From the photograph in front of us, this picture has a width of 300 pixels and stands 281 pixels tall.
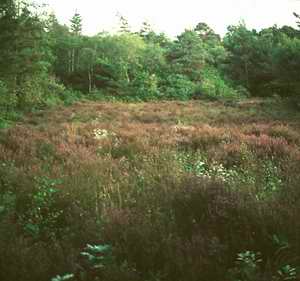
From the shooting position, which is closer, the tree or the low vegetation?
the low vegetation

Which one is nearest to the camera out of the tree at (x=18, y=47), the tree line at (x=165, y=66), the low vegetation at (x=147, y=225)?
the low vegetation at (x=147, y=225)

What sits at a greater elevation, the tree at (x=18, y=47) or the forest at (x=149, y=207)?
the tree at (x=18, y=47)

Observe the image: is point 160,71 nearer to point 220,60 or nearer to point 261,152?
point 220,60

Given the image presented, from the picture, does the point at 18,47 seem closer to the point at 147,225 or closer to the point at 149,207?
the point at 149,207

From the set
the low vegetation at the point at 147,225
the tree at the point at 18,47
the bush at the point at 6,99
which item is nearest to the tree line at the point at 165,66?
the tree at the point at 18,47

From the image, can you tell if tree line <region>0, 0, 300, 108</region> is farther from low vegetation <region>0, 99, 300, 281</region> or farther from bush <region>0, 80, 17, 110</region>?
low vegetation <region>0, 99, 300, 281</region>

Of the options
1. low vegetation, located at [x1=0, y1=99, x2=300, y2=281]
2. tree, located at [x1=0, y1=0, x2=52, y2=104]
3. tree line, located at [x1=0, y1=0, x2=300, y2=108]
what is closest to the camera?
low vegetation, located at [x1=0, y1=99, x2=300, y2=281]

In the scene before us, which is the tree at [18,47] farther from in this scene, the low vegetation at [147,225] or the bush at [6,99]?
the low vegetation at [147,225]

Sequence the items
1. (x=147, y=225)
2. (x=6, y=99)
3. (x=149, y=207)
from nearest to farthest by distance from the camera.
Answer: (x=147, y=225), (x=149, y=207), (x=6, y=99)

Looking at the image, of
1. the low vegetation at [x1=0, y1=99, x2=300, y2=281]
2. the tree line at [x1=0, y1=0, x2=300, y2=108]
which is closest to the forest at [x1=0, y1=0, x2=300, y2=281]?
the low vegetation at [x1=0, y1=99, x2=300, y2=281]

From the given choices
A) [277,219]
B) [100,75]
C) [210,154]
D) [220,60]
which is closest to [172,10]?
[220,60]

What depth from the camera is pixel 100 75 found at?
1574 inches

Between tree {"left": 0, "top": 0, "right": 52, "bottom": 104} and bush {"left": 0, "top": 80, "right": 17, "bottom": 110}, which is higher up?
tree {"left": 0, "top": 0, "right": 52, "bottom": 104}

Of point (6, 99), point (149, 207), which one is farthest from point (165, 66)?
point (149, 207)
